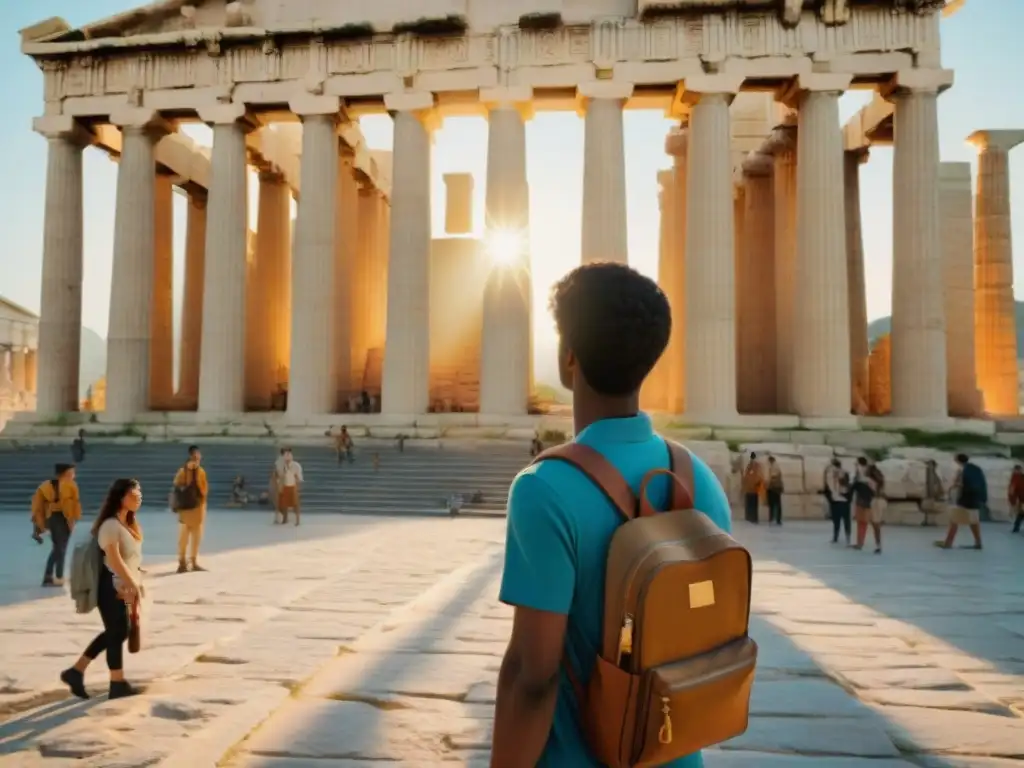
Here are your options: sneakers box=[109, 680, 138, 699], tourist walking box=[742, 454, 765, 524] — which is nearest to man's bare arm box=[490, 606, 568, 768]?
sneakers box=[109, 680, 138, 699]

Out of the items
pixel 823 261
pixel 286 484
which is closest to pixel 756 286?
pixel 823 261

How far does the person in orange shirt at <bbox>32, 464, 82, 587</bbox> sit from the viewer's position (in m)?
9.82

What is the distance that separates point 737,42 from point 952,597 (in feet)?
68.7

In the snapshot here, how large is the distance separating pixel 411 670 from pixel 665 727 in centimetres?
427

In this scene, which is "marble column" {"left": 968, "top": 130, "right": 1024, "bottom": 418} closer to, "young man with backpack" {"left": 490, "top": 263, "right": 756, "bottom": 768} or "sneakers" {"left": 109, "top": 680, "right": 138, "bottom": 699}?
"sneakers" {"left": 109, "top": 680, "right": 138, "bottom": 699}

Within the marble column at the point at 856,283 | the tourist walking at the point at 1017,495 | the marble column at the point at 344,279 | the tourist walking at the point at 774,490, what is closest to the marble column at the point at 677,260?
the marble column at the point at 856,283

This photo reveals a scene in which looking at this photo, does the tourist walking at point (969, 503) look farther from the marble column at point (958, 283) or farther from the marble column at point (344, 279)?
the marble column at point (344, 279)

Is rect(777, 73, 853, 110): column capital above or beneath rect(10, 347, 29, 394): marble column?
above

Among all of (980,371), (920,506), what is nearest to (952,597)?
(920,506)

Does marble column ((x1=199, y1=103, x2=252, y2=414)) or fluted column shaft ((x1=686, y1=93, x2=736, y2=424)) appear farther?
marble column ((x1=199, y1=103, x2=252, y2=414))

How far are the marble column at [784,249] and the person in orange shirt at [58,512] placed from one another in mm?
23654

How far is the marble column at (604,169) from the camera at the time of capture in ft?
84.0

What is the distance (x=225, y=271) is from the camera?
2741 centimetres

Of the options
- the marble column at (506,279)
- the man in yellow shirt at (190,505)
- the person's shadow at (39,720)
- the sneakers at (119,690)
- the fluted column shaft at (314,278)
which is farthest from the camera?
the fluted column shaft at (314,278)
